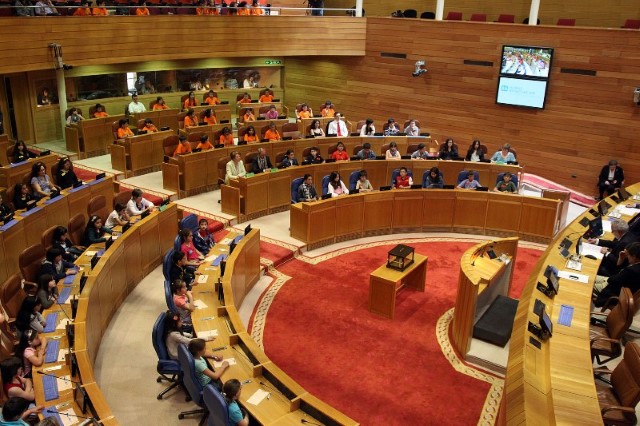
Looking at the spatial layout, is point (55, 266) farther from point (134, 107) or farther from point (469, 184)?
point (134, 107)

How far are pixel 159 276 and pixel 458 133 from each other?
32.8 feet

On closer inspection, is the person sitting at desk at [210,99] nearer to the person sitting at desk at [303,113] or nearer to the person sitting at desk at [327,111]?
the person sitting at desk at [303,113]

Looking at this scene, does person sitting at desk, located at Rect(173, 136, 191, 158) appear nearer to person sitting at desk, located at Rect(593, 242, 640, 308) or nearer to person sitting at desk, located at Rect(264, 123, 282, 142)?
person sitting at desk, located at Rect(264, 123, 282, 142)

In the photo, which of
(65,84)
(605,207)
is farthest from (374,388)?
(65,84)

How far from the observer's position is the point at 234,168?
12.1m

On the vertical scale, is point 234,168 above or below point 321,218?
above

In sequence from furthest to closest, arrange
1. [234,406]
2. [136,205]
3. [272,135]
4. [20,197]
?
[272,135] < [136,205] < [20,197] < [234,406]

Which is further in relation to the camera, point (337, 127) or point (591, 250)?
point (337, 127)

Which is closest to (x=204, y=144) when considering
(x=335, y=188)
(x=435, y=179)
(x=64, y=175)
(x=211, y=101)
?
(x=64, y=175)

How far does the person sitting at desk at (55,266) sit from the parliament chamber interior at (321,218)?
4 centimetres

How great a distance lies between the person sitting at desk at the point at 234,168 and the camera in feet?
39.4

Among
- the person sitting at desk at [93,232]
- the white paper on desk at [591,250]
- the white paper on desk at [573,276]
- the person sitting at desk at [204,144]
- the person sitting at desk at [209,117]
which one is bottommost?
the person sitting at desk at [93,232]

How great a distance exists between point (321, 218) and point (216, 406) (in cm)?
598

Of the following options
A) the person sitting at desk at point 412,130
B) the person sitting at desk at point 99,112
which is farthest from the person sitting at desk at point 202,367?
the person sitting at desk at point 99,112
